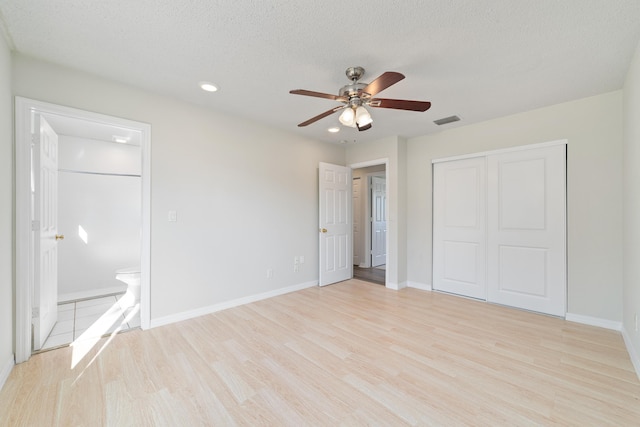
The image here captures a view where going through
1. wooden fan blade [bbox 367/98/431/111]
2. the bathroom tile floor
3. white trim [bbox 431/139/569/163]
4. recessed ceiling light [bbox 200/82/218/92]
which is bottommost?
the bathroom tile floor

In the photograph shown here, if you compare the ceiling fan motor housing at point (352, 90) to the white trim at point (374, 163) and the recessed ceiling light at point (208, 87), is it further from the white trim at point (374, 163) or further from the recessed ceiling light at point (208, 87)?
the white trim at point (374, 163)

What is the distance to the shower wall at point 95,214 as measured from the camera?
3.64 m

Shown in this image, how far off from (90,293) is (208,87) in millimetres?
3448

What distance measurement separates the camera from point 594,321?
9.22 feet

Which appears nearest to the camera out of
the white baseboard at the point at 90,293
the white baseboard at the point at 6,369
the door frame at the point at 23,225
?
the white baseboard at the point at 6,369

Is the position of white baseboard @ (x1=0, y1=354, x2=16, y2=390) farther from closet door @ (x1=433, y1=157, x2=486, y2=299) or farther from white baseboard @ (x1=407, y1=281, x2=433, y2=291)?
closet door @ (x1=433, y1=157, x2=486, y2=299)

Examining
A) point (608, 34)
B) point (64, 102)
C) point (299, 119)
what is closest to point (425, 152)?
point (299, 119)

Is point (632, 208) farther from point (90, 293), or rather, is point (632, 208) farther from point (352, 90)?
point (90, 293)

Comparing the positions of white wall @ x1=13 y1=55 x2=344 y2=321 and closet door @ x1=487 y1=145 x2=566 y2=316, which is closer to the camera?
white wall @ x1=13 y1=55 x2=344 y2=321

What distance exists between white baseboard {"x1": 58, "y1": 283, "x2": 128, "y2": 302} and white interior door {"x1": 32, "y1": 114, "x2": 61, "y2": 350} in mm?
1053

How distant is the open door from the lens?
2248mm

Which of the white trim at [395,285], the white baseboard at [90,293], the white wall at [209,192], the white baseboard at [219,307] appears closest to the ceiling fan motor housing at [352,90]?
the white wall at [209,192]

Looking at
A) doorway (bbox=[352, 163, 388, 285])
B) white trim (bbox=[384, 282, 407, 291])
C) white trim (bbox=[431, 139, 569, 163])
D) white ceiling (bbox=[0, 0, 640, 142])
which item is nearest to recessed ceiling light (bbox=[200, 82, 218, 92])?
white ceiling (bbox=[0, 0, 640, 142])

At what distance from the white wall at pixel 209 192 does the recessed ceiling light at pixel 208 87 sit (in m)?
0.52
